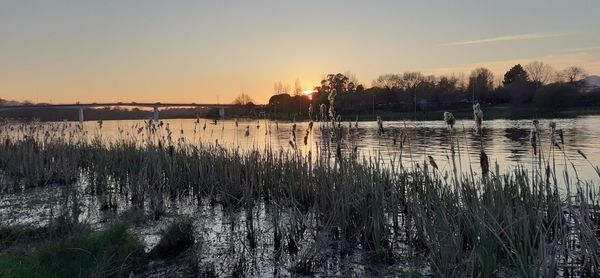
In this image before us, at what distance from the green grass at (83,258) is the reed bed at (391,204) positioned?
4.83 feet

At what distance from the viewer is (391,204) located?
6270 mm

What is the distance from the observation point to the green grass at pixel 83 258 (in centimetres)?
428

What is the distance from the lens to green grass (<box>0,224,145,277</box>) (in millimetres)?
4277

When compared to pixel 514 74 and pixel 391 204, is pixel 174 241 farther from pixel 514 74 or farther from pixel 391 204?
pixel 514 74

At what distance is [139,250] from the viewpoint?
16.7 feet

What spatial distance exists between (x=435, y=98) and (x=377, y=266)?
8013cm

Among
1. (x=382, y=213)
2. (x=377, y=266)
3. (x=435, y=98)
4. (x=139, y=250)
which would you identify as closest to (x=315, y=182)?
(x=382, y=213)

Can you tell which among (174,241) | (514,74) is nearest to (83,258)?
(174,241)

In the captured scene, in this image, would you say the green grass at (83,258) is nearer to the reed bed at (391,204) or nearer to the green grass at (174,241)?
the green grass at (174,241)

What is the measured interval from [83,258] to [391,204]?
387 centimetres

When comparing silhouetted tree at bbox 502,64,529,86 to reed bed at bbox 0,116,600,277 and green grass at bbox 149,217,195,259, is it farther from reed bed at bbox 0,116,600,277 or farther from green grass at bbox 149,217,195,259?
green grass at bbox 149,217,195,259

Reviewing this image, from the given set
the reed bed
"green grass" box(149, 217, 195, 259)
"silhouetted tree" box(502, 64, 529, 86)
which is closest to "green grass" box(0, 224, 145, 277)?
"green grass" box(149, 217, 195, 259)

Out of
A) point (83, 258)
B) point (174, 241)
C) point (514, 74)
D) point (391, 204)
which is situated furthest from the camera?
point (514, 74)

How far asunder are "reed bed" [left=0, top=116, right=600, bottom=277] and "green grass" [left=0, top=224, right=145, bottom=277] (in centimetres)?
147
